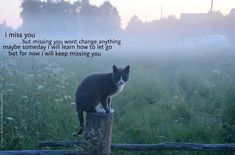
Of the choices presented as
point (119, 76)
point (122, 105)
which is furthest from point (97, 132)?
point (122, 105)

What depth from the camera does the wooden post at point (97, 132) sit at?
466cm

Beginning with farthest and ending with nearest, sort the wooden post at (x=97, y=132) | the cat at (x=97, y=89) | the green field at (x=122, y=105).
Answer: the green field at (x=122, y=105) → the cat at (x=97, y=89) → the wooden post at (x=97, y=132)

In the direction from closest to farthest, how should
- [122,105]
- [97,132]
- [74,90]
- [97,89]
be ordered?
[97,132] → [97,89] → [74,90] → [122,105]

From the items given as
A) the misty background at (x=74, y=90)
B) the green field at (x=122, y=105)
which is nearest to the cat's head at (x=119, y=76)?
the misty background at (x=74, y=90)

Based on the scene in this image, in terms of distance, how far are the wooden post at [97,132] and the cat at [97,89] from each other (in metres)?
0.36

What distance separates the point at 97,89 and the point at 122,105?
12.1 ft

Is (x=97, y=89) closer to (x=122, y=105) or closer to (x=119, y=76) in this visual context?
(x=119, y=76)

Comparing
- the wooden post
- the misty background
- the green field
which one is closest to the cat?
the wooden post

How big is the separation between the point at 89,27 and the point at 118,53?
1187mm

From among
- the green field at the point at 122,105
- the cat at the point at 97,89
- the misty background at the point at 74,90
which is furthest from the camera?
the green field at the point at 122,105

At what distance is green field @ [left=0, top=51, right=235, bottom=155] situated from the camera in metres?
6.66

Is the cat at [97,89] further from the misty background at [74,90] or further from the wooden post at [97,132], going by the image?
the misty background at [74,90]

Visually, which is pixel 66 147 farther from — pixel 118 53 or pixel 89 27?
pixel 118 53

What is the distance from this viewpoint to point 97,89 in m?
5.16
